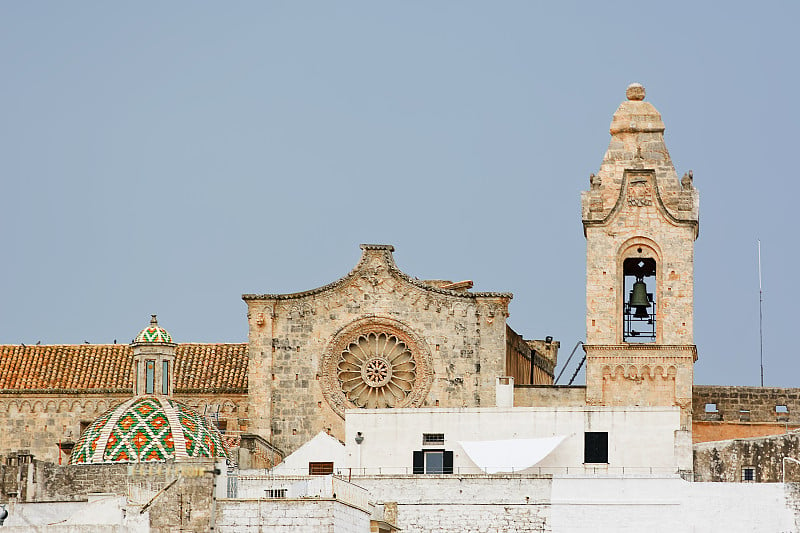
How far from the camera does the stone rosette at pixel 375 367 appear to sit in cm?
8100

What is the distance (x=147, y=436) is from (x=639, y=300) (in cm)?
1437

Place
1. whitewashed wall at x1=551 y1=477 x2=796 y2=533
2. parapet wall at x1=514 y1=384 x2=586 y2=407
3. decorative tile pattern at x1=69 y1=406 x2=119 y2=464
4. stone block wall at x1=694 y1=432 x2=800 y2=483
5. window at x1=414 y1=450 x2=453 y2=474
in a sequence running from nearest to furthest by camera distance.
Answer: whitewashed wall at x1=551 y1=477 x2=796 y2=533, stone block wall at x1=694 y1=432 x2=800 y2=483, decorative tile pattern at x1=69 y1=406 x2=119 y2=464, window at x1=414 y1=450 x2=453 y2=474, parapet wall at x1=514 y1=384 x2=586 y2=407

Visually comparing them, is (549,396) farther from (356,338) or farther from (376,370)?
(356,338)

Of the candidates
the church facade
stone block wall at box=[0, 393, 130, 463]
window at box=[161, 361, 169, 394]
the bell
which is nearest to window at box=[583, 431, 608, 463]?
the church facade

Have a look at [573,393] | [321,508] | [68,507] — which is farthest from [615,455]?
[68,507]

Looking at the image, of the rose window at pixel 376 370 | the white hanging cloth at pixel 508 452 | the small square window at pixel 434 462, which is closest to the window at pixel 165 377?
the rose window at pixel 376 370

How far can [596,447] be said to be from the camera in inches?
2982

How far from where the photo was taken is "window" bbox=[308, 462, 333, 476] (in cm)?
7681

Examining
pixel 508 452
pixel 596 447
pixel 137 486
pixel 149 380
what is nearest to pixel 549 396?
pixel 596 447

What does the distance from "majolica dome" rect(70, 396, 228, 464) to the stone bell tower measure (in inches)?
427

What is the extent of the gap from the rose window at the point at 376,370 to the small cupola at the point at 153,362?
5021 millimetres

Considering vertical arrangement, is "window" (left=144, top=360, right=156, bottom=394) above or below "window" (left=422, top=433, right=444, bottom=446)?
above

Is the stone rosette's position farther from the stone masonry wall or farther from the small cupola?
the small cupola

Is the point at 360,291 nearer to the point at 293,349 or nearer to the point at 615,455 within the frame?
the point at 293,349
